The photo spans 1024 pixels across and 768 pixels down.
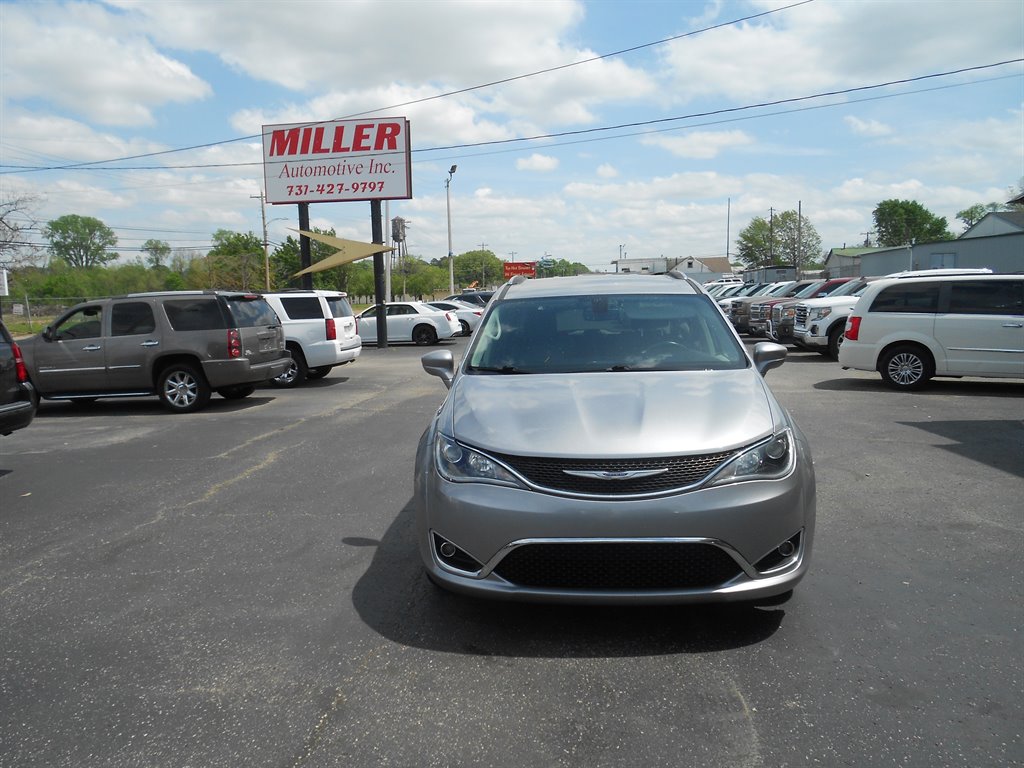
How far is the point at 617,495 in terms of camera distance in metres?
3.19

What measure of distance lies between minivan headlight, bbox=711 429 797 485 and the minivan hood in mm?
62

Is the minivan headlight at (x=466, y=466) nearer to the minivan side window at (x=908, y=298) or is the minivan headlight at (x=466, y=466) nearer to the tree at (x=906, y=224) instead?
the minivan side window at (x=908, y=298)

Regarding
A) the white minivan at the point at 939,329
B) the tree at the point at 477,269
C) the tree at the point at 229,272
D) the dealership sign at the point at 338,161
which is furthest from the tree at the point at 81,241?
the white minivan at the point at 939,329

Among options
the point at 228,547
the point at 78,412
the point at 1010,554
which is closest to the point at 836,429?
the point at 1010,554

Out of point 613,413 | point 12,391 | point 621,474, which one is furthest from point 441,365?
point 12,391

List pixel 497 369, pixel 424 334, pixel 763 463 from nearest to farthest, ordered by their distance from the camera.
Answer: pixel 763 463 → pixel 497 369 → pixel 424 334

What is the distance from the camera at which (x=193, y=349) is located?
11.1 metres

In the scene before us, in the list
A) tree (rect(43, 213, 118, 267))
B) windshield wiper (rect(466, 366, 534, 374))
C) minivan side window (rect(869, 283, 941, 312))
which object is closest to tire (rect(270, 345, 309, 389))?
minivan side window (rect(869, 283, 941, 312))

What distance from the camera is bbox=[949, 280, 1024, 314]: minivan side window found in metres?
11.0

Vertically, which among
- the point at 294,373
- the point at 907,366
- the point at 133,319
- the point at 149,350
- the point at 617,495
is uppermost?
the point at 133,319

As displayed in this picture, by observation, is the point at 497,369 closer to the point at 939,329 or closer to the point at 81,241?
the point at 939,329

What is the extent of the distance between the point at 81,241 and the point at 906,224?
12194 cm

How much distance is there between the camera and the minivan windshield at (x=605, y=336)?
14.5 feet

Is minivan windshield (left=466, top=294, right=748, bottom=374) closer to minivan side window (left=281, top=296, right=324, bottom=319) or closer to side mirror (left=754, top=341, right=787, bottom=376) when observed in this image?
side mirror (left=754, top=341, right=787, bottom=376)
